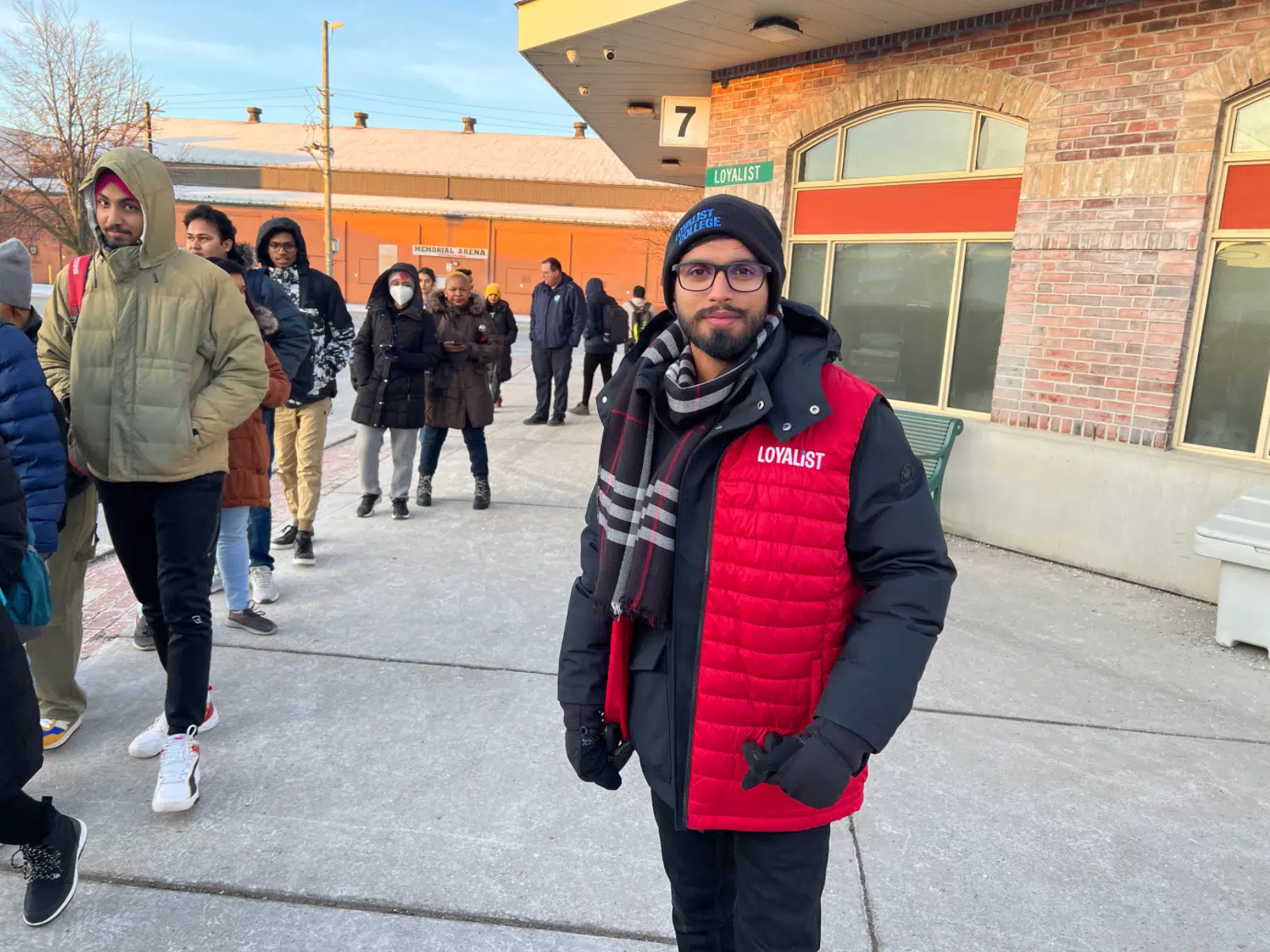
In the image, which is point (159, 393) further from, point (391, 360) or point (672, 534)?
point (391, 360)

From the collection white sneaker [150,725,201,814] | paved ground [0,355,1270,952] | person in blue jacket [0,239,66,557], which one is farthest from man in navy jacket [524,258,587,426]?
person in blue jacket [0,239,66,557]

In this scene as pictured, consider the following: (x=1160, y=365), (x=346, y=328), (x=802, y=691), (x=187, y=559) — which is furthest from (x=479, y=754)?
(x=1160, y=365)

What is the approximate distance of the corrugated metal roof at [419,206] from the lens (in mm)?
39344

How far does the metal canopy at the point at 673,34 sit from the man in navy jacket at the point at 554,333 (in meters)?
2.16

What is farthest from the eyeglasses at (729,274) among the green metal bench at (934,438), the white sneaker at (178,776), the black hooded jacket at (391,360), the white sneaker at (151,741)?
the green metal bench at (934,438)

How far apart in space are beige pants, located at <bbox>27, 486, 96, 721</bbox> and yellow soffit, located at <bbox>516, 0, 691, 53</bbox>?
16.9ft

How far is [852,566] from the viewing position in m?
1.74

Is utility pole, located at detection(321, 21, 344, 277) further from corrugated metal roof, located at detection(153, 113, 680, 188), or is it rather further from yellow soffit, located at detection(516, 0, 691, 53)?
yellow soffit, located at detection(516, 0, 691, 53)

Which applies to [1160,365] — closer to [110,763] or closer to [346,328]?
[346,328]

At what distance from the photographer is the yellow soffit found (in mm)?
6560

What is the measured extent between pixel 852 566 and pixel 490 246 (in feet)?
134

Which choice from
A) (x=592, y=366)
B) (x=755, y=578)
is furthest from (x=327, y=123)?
(x=755, y=578)

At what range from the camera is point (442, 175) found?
1645 inches

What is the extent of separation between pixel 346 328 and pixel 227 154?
4394 cm
